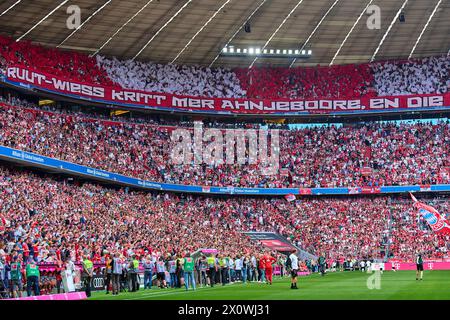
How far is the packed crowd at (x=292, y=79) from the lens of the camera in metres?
66.0

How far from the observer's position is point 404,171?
2630 inches

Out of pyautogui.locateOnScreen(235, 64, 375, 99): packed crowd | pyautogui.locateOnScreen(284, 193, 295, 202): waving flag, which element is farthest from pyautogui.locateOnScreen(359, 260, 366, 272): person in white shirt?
pyautogui.locateOnScreen(235, 64, 375, 99): packed crowd

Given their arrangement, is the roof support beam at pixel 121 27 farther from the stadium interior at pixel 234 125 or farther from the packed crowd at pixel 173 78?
the packed crowd at pixel 173 78

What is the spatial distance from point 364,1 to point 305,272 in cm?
2138

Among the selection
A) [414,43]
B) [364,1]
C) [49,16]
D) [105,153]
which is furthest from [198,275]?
[414,43]

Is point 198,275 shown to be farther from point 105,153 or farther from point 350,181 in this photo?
point 350,181

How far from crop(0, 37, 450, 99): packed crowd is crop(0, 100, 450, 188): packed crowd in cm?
362

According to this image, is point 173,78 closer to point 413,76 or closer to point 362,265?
point 413,76

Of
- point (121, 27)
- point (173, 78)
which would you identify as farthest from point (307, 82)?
point (121, 27)

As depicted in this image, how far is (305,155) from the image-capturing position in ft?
227

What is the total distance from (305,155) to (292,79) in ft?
26.5

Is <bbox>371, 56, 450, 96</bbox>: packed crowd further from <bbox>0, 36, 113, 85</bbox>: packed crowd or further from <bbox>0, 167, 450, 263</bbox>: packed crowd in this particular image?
<bbox>0, 36, 113, 85</bbox>: packed crowd

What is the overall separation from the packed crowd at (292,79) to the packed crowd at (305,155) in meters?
3.62

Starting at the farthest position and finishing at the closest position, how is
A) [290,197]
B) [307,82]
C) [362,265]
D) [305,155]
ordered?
[307,82]
[305,155]
[290,197]
[362,265]
